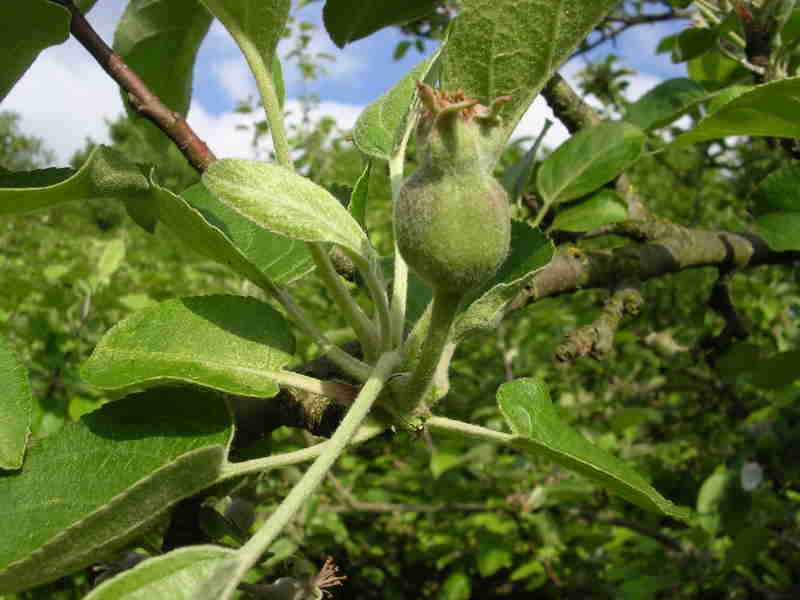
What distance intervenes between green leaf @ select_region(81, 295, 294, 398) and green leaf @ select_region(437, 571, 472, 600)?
2.06 m

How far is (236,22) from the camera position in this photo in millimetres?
644

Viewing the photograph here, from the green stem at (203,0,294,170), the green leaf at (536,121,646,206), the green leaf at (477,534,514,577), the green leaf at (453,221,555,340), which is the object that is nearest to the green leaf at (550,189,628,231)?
the green leaf at (536,121,646,206)

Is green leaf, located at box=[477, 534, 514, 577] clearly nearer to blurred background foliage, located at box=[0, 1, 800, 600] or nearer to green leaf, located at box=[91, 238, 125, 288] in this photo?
blurred background foliage, located at box=[0, 1, 800, 600]

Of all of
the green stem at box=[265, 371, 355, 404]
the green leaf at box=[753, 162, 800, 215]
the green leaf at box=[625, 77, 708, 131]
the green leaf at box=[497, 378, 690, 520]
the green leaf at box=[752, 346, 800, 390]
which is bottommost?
the green leaf at box=[752, 346, 800, 390]

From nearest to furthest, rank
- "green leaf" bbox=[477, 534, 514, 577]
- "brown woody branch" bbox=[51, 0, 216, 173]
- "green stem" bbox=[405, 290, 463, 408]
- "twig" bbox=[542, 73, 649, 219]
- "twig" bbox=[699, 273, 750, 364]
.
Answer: "green stem" bbox=[405, 290, 463, 408] → "brown woody branch" bbox=[51, 0, 216, 173] → "twig" bbox=[542, 73, 649, 219] → "twig" bbox=[699, 273, 750, 364] → "green leaf" bbox=[477, 534, 514, 577]

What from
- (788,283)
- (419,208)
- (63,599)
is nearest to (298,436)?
(63,599)

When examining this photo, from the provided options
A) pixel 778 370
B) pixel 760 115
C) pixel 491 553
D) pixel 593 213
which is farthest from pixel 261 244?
pixel 491 553

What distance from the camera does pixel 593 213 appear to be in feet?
3.94

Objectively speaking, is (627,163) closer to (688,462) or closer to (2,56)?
(2,56)

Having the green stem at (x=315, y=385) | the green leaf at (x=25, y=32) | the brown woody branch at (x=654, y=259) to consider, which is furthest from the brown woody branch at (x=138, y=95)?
the brown woody branch at (x=654, y=259)

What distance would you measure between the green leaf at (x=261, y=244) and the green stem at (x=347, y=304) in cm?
6

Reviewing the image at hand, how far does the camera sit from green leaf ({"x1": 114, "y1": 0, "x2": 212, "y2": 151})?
90cm

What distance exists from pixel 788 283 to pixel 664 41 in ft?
3.29

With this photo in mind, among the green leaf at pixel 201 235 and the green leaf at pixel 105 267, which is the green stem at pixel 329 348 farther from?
the green leaf at pixel 105 267
